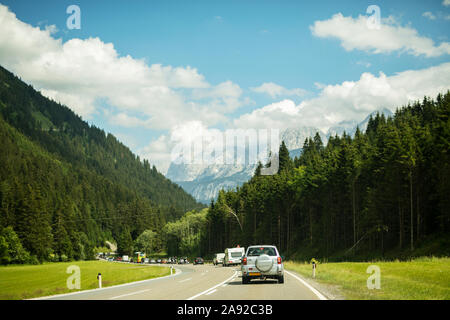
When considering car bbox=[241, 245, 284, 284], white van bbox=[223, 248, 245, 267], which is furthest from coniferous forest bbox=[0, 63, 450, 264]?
car bbox=[241, 245, 284, 284]

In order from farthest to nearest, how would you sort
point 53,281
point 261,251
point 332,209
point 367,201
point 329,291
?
point 332,209 → point 367,201 → point 53,281 → point 261,251 → point 329,291

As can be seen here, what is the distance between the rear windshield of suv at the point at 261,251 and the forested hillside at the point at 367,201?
28326 millimetres

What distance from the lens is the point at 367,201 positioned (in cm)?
5884

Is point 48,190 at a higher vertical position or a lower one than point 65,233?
higher

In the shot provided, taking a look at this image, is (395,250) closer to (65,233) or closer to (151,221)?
(65,233)

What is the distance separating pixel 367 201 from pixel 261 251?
3969 centimetres

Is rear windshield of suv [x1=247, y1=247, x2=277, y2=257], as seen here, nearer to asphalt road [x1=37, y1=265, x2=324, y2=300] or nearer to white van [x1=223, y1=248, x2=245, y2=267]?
asphalt road [x1=37, y1=265, x2=324, y2=300]

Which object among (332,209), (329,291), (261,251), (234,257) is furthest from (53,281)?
(332,209)

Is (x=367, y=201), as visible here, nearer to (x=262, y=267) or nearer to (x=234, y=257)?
(x=234, y=257)

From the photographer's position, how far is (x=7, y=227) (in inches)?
3723
